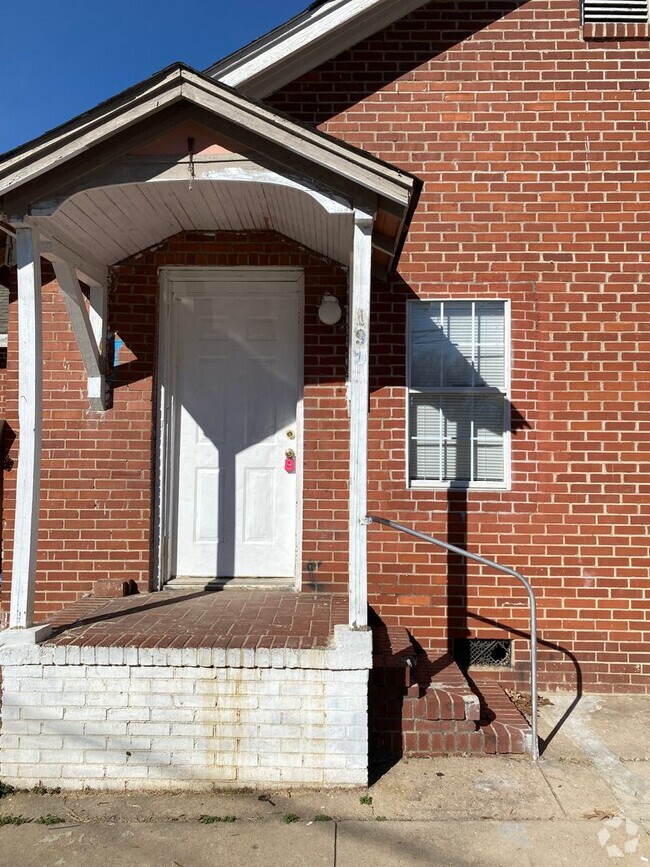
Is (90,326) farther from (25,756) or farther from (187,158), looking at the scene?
(25,756)

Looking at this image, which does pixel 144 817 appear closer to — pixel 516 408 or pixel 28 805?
pixel 28 805

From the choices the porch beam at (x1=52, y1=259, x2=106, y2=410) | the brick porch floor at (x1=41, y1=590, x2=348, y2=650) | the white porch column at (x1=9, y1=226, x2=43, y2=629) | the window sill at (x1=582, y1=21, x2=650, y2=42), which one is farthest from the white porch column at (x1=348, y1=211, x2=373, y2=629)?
the window sill at (x1=582, y1=21, x2=650, y2=42)

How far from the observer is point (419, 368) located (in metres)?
5.21

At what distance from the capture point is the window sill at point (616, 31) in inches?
204

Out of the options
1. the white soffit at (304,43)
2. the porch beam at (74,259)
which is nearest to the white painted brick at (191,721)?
the porch beam at (74,259)

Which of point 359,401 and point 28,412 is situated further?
point 28,412

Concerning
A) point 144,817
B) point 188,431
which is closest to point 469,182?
point 188,431

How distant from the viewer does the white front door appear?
529 cm

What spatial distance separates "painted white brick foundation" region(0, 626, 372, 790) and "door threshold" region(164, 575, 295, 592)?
139cm

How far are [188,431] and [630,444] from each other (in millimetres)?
3387

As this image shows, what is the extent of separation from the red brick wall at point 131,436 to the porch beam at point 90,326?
5.1 inches

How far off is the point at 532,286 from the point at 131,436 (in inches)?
128

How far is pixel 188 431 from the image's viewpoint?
5340 millimetres

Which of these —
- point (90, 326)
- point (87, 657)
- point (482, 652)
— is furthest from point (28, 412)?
point (482, 652)
